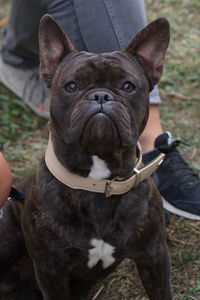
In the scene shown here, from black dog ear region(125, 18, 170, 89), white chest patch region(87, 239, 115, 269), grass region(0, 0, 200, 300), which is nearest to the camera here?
white chest patch region(87, 239, 115, 269)

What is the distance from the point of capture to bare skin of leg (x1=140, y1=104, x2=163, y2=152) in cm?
357

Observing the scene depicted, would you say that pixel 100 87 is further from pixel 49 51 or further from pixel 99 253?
pixel 99 253

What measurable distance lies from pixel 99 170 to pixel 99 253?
0.36 m

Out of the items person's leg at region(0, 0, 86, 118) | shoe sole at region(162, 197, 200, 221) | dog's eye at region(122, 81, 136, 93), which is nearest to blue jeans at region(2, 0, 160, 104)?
person's leg at region(0, 0, 86, 118)

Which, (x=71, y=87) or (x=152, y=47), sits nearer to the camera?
(x=71, y=87)

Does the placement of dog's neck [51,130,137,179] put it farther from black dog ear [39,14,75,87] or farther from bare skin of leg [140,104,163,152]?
bare skin of leg [140,104,163,152]

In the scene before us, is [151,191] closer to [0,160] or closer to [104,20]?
[0,160]

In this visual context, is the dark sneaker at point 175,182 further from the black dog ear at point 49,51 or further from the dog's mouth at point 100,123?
the dog's mouth at point 100,123

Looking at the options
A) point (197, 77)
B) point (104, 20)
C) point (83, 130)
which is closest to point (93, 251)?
point (83, 130)

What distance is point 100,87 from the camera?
2.39 m

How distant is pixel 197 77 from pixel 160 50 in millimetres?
2903

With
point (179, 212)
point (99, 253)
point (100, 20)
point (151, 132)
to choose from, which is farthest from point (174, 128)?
point (99, 253)

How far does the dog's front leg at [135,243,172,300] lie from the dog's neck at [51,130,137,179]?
39 cm

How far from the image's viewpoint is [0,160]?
2.78 metres
